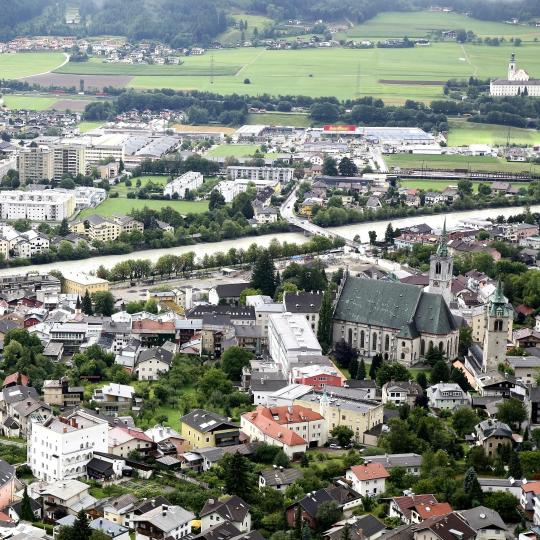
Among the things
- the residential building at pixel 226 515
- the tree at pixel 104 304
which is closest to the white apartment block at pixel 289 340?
the tree at pixel 104 304

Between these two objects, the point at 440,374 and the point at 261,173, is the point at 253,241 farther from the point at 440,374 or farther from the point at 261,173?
the point at 440,374

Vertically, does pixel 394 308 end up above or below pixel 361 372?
above

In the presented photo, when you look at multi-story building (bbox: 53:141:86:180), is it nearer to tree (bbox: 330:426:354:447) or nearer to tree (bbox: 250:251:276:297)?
tree (bbox: 250:251:276:297)

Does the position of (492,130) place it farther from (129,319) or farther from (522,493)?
(522,493)

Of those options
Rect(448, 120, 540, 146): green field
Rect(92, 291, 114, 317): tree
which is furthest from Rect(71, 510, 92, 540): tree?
Rect(448, 120, 540, 146): green field

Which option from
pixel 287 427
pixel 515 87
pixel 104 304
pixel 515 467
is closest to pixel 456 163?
pixel 515 87

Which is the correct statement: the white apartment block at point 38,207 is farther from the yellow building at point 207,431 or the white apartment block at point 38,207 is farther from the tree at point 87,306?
the yellow building at point 207,431
